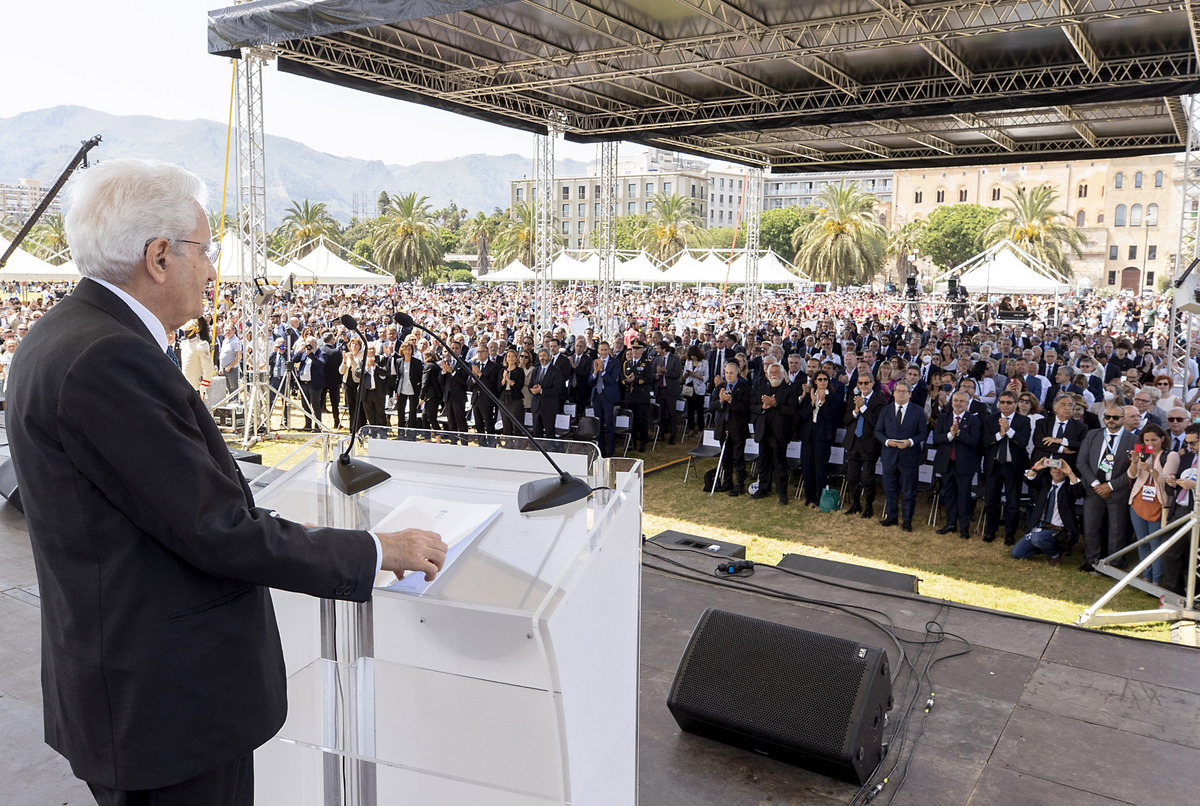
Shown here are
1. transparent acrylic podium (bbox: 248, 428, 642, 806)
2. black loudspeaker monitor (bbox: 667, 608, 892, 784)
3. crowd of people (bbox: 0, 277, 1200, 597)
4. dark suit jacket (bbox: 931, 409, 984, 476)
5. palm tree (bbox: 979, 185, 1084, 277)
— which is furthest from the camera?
palm tree (bbox: 979, 185, 1084, 277)

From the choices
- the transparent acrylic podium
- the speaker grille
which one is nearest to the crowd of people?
the transparent acrylic podium

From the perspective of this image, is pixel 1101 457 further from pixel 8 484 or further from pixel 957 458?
pixel 8 484

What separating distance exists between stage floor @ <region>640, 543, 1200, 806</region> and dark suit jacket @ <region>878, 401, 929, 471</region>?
351cm

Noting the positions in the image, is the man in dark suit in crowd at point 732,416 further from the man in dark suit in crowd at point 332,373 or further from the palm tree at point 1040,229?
the palm tree at point 1040,229

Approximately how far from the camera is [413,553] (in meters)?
1.75

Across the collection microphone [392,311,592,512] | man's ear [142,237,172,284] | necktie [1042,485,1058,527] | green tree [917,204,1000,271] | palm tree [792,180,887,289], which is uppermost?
green tree [917,204,1000,271]

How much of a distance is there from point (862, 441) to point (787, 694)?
20.7 ft

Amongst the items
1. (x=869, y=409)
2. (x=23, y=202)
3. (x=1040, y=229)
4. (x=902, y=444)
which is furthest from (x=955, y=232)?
(x=23, y=202)

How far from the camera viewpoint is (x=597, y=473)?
2459 mm

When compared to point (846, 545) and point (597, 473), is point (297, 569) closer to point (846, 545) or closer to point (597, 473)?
point (597, 473)

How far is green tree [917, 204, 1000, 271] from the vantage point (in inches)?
2908

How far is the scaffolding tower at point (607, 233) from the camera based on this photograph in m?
18.0

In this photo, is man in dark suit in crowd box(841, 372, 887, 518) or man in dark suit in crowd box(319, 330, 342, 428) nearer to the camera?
man in dark suit in crowd box(841, 372, 887, 518)

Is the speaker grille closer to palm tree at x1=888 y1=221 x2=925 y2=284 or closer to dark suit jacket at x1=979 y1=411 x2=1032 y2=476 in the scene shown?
dark suit jacket at x1=979 y1=411 x2=1032 y2=476
